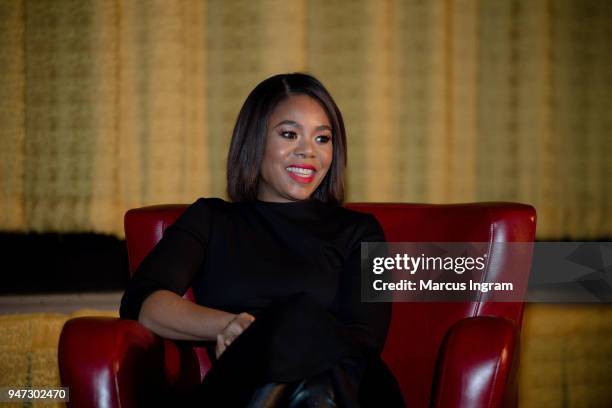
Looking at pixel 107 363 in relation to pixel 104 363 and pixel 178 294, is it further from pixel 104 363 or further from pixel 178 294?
pixel 178 294

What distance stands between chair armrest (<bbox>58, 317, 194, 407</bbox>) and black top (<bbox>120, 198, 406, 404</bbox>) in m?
0.13

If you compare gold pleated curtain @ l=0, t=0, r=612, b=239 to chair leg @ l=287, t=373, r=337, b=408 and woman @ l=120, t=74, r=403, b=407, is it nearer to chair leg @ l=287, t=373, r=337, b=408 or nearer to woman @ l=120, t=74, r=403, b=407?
woman @ l=120, t=74, r=403, b=407

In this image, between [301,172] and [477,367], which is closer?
[477,367]

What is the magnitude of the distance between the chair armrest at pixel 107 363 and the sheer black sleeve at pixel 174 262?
10 cm

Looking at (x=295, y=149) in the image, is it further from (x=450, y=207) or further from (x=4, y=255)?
(x=4, y=255)

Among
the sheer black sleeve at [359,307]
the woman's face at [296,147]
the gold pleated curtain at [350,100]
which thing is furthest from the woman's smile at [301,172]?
the gold pleated curtain at [350,100]

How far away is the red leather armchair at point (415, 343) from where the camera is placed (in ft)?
3.66

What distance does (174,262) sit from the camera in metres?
1.34

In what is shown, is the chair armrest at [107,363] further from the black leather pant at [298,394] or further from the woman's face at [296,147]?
the woman's face at [296,147]

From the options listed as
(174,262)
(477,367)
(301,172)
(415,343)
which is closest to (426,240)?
(415,343)

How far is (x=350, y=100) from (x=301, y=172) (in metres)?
0.69

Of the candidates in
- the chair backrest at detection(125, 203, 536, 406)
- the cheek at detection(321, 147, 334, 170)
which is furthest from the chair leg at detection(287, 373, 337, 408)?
the cheek at detection(321, 147, 334, 170)

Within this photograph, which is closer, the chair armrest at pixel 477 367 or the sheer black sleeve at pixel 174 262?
the chair armrest at pixel 477 367

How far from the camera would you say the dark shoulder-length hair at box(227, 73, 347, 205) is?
1.56 meters
